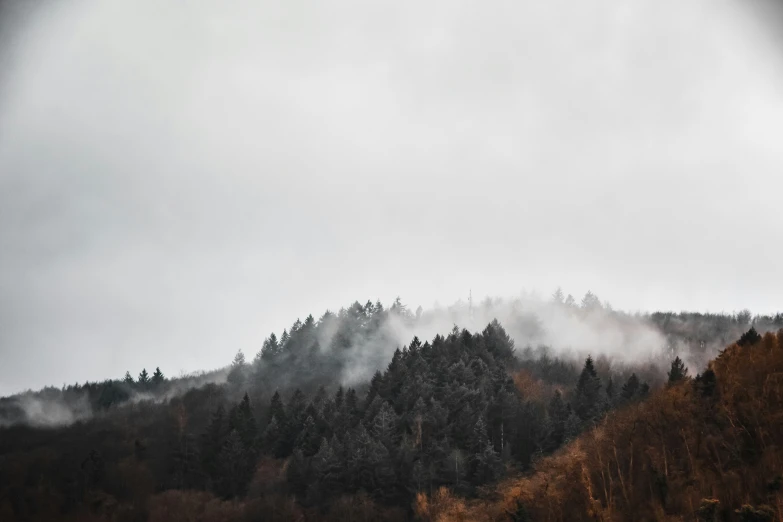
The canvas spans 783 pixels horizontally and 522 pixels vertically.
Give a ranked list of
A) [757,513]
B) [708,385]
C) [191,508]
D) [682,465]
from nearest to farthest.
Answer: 1. [757,513]
2. [682,465]
3. [708,385]
4. [191,508]

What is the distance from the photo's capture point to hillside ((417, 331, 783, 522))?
55.7 meters

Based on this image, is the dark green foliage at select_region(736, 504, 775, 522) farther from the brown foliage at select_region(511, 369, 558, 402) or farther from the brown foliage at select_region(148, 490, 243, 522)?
the brown foliage at select_region(511, 369, 558, 402)

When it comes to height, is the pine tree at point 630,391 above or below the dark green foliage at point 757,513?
above

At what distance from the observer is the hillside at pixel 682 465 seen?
55.7 metres

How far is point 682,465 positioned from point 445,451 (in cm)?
3396

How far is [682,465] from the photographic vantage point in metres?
63.5

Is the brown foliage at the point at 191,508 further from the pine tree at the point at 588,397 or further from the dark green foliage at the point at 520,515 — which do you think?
the pine tree at the point at 588,397

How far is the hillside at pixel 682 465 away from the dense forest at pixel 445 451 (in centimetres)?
18

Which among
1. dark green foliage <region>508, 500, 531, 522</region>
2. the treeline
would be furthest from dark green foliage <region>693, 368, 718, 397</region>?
dark green foliage <region>508, 500, 531, 522</region>

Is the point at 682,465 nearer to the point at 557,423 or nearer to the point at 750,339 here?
the point at 750,339

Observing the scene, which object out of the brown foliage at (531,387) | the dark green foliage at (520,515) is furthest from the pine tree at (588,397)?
the dark green foliage at (520,515)

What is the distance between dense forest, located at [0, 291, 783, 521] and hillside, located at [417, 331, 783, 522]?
0.59ft

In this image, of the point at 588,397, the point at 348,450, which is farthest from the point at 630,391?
the point at 348,450

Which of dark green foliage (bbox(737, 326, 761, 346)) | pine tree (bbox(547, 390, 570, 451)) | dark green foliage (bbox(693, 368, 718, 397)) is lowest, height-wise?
pine tree (bbox(547, 390, 570, 451))
